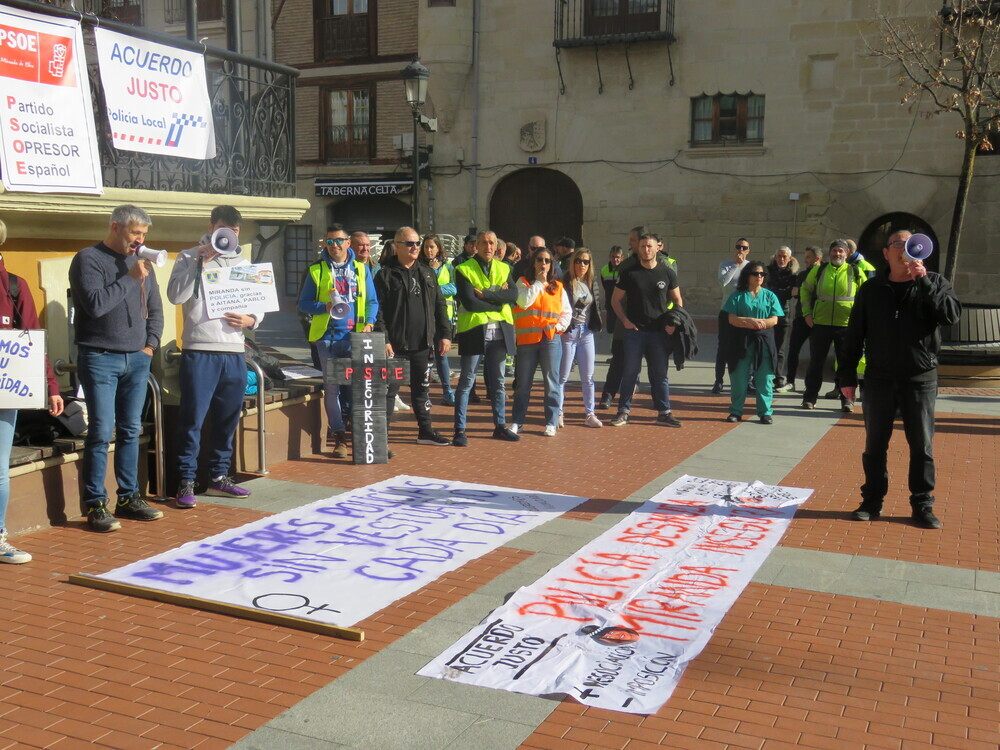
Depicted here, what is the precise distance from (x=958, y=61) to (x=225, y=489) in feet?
53.3

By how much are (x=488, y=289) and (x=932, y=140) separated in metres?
15.6

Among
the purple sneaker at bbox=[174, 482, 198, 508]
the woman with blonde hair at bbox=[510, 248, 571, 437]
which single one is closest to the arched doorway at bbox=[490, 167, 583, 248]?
the woman with blonde hair at bbox=[510, 248, 571, 437]

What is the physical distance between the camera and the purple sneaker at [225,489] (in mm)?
7445

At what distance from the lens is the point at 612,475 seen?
27.6 ft

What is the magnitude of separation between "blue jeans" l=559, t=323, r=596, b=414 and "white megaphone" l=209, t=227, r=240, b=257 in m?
4.07

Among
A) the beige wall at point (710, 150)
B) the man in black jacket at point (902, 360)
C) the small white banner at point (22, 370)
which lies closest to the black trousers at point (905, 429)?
the man in black jacket at point (902, 360)

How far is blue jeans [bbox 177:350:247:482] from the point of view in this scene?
7207 millimetres

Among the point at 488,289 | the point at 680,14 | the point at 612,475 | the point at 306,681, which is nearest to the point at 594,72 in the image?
the point at 680,14

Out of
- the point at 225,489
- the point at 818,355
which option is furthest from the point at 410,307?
the point at 818,355

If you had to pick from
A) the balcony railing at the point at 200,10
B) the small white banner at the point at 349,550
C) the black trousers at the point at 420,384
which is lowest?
the small white banner at the point at 349,550

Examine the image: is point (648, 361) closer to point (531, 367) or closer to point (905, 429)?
point (531, 367)

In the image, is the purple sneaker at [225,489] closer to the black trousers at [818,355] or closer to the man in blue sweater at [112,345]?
the man in blue sweater at [112,345]

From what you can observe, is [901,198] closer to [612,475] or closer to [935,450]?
[935,450]

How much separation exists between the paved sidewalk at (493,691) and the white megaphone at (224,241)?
1.71 meters
